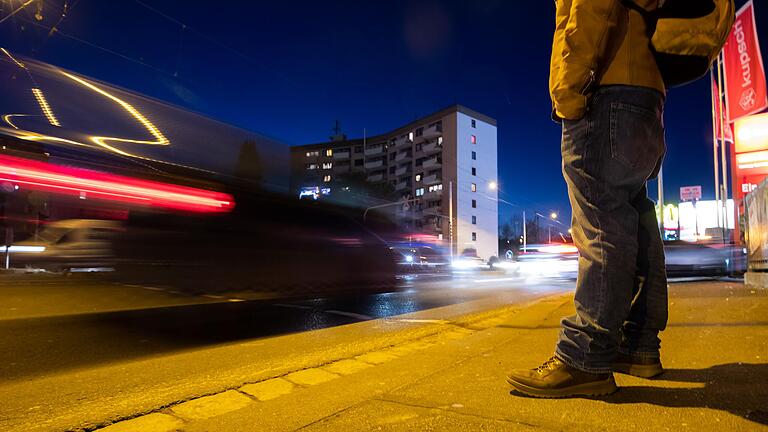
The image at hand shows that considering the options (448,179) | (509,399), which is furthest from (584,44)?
(448,179)

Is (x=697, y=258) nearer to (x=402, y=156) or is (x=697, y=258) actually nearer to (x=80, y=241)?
(x=80, y=241)

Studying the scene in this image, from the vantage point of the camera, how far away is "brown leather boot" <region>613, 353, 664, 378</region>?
2.14 meters

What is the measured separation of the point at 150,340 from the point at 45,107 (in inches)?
178

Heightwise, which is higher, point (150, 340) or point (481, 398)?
point (481, 398)

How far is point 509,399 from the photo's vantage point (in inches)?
78.0

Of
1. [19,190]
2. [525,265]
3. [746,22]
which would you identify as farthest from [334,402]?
[525,265]

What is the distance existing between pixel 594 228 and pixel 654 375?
0.76 metres

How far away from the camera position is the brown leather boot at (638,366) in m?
2.14

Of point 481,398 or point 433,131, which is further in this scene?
point 433,131

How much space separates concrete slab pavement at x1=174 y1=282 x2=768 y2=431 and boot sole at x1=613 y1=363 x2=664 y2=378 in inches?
1.3

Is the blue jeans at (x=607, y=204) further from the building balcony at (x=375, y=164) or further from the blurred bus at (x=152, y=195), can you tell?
the building balcony at (x=375, y=164)

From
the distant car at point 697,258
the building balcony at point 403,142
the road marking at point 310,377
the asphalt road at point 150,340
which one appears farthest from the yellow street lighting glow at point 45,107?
the building balcony at point 403,142

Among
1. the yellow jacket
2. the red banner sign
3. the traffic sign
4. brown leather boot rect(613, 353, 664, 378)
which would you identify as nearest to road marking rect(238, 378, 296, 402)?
brown leather boot rect(613, 353, 664, 378)

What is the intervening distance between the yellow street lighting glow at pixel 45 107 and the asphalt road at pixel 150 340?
2.55m
